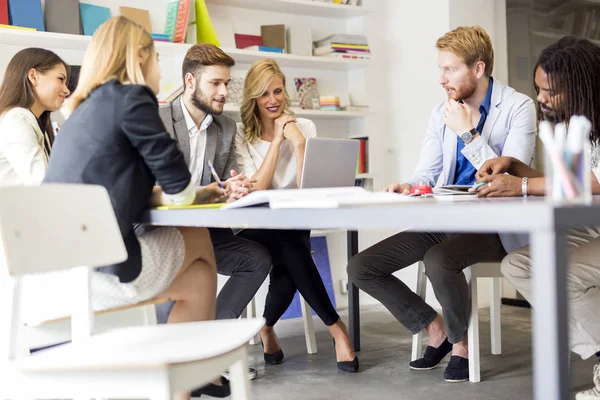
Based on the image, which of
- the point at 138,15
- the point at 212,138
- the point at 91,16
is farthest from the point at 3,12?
the point at 212,138

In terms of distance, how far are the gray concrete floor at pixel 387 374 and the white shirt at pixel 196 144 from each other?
0.86 m

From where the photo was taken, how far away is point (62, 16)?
3.47 metres

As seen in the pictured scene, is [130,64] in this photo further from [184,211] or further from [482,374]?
[482,374]

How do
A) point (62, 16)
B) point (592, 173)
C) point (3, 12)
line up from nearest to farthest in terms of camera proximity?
point (592, 173)
point (3, 12)
point (62, 16)

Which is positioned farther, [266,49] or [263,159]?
[266,49]

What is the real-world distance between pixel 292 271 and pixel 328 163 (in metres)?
0.56

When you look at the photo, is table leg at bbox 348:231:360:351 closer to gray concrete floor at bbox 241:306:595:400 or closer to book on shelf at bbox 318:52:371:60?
gray concrete floor at bbox 241:306:595:400

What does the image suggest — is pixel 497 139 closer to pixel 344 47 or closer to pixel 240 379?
pixel 240 379

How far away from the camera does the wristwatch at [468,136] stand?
2436 millimetres

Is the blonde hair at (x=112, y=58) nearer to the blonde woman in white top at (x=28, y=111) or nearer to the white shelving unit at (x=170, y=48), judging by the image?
the blonde woman in white top at (x=28, y=111)

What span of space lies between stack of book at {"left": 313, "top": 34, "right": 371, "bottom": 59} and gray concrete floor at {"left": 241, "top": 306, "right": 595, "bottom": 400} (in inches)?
71.9

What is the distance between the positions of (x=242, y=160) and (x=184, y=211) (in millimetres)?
1499

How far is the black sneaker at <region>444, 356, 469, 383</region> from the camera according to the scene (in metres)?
2.50

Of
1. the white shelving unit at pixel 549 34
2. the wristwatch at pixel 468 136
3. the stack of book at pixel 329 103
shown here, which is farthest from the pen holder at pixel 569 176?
the white shelving unit at pixel 549 34
